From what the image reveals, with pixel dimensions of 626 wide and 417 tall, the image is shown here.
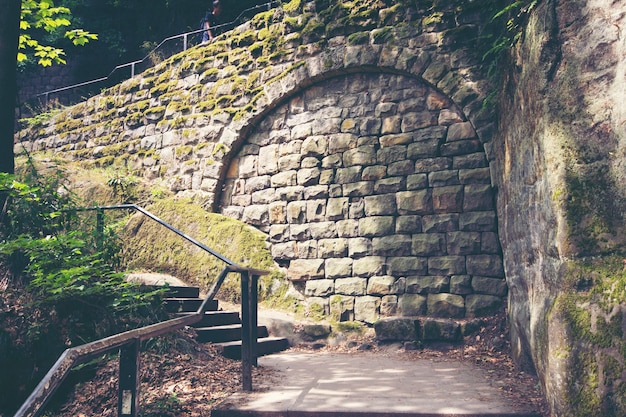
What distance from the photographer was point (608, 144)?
2.90 m

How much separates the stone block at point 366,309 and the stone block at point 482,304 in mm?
1056

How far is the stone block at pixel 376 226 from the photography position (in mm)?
6441

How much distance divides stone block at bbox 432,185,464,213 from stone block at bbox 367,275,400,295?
960 mm

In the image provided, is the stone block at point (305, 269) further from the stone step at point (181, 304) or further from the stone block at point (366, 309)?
the stone step at point (181, 304)

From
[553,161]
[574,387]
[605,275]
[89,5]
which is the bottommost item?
[574,387]

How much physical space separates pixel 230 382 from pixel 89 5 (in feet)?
45.6

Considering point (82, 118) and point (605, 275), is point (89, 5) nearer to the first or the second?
point (82, 118)

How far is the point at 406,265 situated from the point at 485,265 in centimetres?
89

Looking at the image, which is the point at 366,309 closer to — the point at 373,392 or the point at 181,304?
the point at 181,304

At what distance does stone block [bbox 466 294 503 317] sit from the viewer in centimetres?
575

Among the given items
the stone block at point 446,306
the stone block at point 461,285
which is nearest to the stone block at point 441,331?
the stone block at point 446,306

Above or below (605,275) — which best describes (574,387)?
below

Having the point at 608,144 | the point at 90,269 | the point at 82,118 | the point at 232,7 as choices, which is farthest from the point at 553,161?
the point at 232,7

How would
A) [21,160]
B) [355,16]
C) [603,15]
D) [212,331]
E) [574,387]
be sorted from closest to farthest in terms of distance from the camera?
[574,387] → [603,15] → [212,331] → [355,16] → [21,160]
